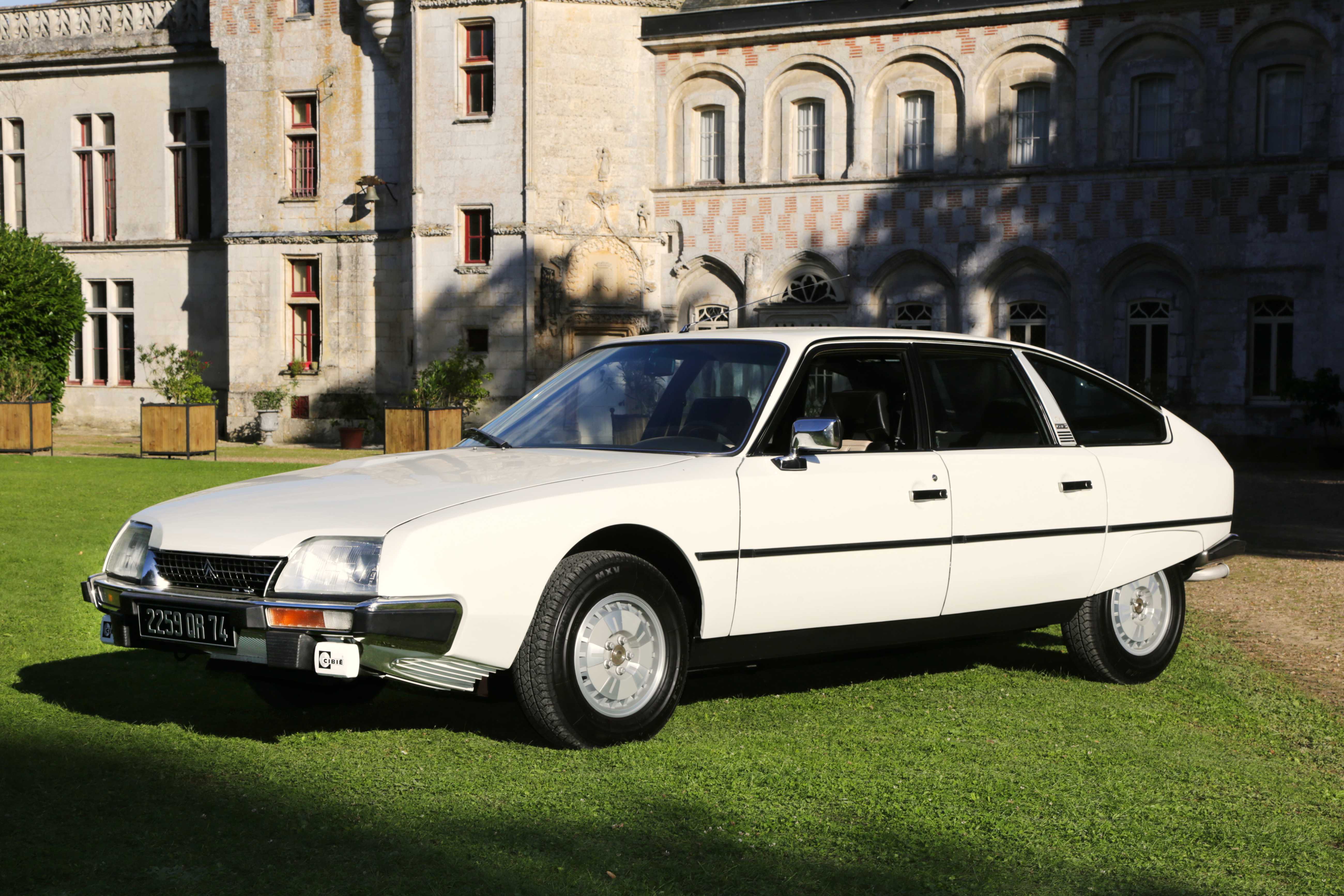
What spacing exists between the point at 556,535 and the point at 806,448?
1.21m

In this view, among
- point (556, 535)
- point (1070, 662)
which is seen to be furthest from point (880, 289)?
point (556, 535)

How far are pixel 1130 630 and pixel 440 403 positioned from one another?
25616mm

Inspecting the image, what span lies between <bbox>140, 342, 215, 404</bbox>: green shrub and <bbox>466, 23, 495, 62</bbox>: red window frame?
10.1 m

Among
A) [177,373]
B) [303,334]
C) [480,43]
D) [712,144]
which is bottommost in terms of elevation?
[177,373]

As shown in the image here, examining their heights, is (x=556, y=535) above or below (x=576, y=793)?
above

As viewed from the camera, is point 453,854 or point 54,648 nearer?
point 453,854

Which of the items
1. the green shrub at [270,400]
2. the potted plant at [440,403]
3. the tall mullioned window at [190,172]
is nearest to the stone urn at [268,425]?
the green shrub at [270,400]

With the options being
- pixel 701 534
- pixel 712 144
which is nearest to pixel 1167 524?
pixel 701 534

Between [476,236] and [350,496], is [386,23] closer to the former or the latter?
[476,236]

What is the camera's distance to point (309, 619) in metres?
4.97

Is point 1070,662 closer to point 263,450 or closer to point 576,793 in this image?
point 576,793

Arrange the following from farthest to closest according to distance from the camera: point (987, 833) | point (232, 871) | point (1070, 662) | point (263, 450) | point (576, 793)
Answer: point (263, 450), point (1070, 662), point (576, 793), point (987, 833), point (232, 871)

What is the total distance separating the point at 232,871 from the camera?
13.4 feet

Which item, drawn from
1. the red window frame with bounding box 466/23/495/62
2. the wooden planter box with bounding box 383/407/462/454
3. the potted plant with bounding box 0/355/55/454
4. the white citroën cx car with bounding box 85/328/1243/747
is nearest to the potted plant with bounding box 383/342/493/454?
the wooden planter box with bounding box 383/407/462/454
